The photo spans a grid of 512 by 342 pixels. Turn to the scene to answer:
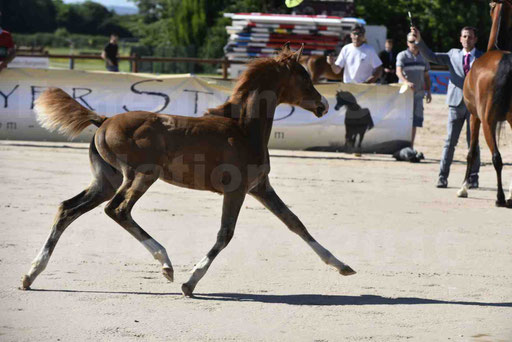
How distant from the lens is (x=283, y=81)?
6551 millimetres

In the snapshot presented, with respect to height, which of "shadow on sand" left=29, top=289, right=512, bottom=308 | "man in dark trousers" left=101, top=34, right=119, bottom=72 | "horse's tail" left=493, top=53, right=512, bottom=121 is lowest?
"man in dark trousers" left=101, top=34, right=119, bottom=72

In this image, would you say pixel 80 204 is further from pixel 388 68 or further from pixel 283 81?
pixel 388 68

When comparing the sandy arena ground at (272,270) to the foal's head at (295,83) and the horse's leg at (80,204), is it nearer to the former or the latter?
the horse's leg at (80,204)

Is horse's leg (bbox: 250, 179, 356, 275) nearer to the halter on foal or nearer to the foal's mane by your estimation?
the halter on foal

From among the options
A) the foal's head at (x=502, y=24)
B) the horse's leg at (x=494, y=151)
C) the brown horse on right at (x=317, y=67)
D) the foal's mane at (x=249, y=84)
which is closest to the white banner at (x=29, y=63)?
the brown horse on right at (x=317, y=67)

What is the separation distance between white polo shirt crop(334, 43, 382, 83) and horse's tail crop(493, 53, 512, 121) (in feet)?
15.2

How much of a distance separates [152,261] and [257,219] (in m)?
2.33

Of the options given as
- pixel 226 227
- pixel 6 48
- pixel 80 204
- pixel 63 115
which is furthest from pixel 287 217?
pixel 6 48

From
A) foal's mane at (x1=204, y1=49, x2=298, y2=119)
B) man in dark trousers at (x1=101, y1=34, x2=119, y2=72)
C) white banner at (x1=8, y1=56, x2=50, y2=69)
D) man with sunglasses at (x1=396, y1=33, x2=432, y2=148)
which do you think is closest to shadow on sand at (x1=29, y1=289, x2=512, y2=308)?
foal's mane at (x1=204, y1=49, x2=298, y2=119)

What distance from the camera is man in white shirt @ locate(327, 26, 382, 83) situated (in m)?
14.7

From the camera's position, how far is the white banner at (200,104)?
15039 millimetres

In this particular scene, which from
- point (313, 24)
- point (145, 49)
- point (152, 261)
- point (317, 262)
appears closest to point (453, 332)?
point (317, 262)

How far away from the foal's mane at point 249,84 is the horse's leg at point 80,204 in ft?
2.76

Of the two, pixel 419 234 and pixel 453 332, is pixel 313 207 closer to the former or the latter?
pixel 419 234
